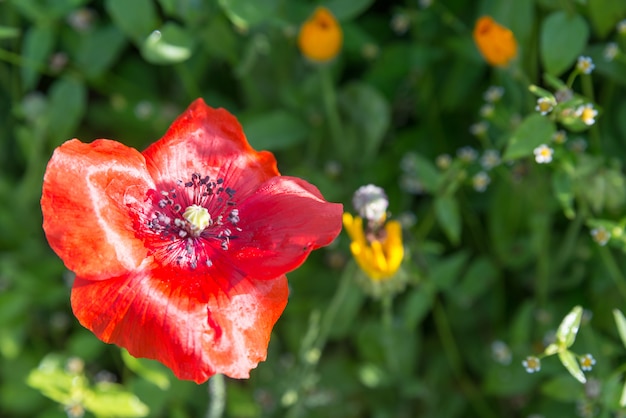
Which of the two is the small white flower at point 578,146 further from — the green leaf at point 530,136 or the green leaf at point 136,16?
the green leaf at point 136,16

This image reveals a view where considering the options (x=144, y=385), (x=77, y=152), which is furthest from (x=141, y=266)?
(x=144, y=385)

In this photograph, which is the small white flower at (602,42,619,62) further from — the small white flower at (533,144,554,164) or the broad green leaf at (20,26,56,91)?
the broad green leaf at (20,26,56,91)

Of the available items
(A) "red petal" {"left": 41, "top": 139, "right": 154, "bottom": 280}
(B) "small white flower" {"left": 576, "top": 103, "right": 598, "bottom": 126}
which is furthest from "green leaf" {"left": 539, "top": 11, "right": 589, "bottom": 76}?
(A) "red petal" {"left": 41, "top": 139, "right": 154, "bottom": 280}

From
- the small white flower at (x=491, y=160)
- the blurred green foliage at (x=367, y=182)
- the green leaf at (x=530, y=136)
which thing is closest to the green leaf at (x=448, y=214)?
the blurred green foliage at (x=367, y=182)

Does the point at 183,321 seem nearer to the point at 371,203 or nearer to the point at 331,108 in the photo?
the point at 371,203

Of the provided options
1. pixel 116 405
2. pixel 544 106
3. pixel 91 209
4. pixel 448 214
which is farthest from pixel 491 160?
pixel 116 405
